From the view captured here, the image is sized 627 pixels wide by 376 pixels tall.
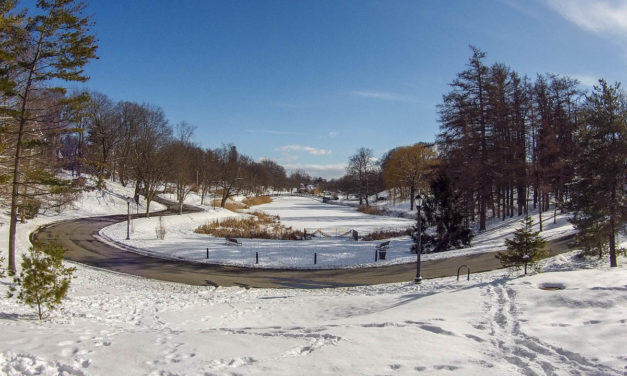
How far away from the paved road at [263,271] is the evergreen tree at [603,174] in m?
2.98

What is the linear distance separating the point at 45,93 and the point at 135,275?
9.33 metres

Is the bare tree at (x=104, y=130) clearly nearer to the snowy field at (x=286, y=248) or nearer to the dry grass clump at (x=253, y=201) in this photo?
the dry grass clump at (x=253, y=201)

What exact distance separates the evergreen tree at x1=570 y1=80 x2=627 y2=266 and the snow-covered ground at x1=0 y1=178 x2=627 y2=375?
4.96m

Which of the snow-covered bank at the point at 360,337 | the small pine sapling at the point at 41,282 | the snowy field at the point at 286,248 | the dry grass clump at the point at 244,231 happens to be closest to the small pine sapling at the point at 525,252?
the snow-covered bank at the point at 360,337

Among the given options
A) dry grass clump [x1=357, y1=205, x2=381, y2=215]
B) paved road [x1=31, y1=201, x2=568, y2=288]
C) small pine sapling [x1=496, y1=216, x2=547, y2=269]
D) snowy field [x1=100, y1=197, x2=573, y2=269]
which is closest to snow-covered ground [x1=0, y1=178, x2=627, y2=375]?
small pine sapling [x1=496, y1=216, x2=547, y2=269]

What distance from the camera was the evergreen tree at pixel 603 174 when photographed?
48.8ft

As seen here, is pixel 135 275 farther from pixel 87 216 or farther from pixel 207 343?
pixel 87 216

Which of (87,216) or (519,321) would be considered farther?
(87,216)

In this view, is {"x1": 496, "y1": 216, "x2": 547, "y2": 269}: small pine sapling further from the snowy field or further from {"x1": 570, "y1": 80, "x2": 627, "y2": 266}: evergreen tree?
the snowy field

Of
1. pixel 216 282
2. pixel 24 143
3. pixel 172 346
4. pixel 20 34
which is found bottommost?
pixel 216 282

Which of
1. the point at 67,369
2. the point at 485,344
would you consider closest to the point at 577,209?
the point at 485,344

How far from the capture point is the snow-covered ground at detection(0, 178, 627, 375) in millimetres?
5070

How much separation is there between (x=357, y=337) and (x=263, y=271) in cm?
1419

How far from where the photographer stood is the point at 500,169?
26969mm
